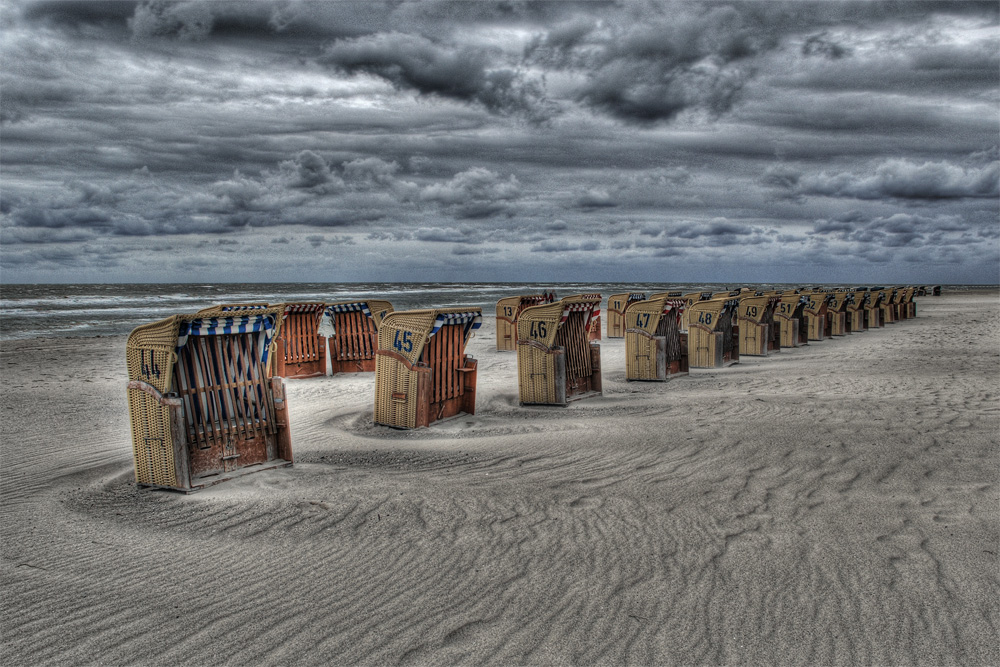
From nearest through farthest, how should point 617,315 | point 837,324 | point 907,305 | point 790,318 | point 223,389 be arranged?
point 223,389, point 790,318, point 837,324, point 617,315, point 907,305

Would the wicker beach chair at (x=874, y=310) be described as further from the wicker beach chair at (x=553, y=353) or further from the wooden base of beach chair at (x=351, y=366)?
the wooden base of beach chair at (x=351, y=366)

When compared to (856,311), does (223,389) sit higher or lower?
higher

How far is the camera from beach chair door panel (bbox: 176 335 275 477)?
6.36 meters

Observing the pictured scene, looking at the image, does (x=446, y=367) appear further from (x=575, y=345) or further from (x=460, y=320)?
(x=575, y=345)

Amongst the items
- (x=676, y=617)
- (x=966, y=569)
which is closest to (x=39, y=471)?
(x=676, y=617)

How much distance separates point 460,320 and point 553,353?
1744 millimetres

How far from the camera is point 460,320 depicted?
31.3 feet

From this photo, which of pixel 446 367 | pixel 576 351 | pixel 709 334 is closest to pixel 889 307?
pixel 709 334

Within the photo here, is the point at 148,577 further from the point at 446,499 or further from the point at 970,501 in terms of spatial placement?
the point at 970,501

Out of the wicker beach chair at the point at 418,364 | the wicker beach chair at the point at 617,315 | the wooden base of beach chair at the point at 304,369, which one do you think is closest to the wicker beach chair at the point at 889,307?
the wicker beach chair at the point at 617,315

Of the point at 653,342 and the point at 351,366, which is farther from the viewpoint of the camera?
the point at 351,366

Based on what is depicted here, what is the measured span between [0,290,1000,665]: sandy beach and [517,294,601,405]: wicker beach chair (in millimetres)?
1383

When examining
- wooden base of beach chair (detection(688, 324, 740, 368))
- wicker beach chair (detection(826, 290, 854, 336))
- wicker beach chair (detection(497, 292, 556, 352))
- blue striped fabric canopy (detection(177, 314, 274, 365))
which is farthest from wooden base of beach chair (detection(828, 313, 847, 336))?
blue striped fabric canopy (detection(177, 314, 274, 365))

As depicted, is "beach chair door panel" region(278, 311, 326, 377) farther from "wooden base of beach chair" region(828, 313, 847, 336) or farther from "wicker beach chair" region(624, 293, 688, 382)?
"wooden base of beach chair" region(828, 313, 847, 336)
